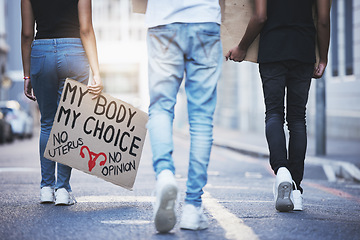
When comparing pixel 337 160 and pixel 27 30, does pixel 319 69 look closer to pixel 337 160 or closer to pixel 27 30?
pixel 27 30

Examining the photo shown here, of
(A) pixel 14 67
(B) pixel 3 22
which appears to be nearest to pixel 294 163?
(B) pixel 3 22

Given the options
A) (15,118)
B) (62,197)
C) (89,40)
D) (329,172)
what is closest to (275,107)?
(89,40)

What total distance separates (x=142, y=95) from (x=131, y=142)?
7650cm

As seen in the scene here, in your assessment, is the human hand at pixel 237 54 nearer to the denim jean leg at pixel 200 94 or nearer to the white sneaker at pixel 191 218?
the denim jean leg at pixel 200 94

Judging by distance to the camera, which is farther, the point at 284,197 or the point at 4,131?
the point at 4,131

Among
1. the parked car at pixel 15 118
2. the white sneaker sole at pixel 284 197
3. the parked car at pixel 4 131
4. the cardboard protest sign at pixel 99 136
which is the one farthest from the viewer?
the parked car at pixel 15 118

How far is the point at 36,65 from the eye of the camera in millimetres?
4332

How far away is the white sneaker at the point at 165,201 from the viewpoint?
304 cm

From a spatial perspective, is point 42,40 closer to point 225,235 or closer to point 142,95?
point 225,235

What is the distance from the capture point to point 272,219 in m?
3.67

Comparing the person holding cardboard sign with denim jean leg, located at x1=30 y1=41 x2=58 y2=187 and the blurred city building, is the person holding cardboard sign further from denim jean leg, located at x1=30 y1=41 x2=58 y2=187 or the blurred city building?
the blurred city building

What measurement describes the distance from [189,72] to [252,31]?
0.87 m

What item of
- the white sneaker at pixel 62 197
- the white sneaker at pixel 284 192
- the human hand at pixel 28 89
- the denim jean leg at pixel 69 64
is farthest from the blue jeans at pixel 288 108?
the human hand at pixel 28 89

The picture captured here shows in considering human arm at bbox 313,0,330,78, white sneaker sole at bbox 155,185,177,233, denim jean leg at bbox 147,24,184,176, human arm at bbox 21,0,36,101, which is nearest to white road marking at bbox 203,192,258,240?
white sneaker sole at bbox 155,185,177,233
